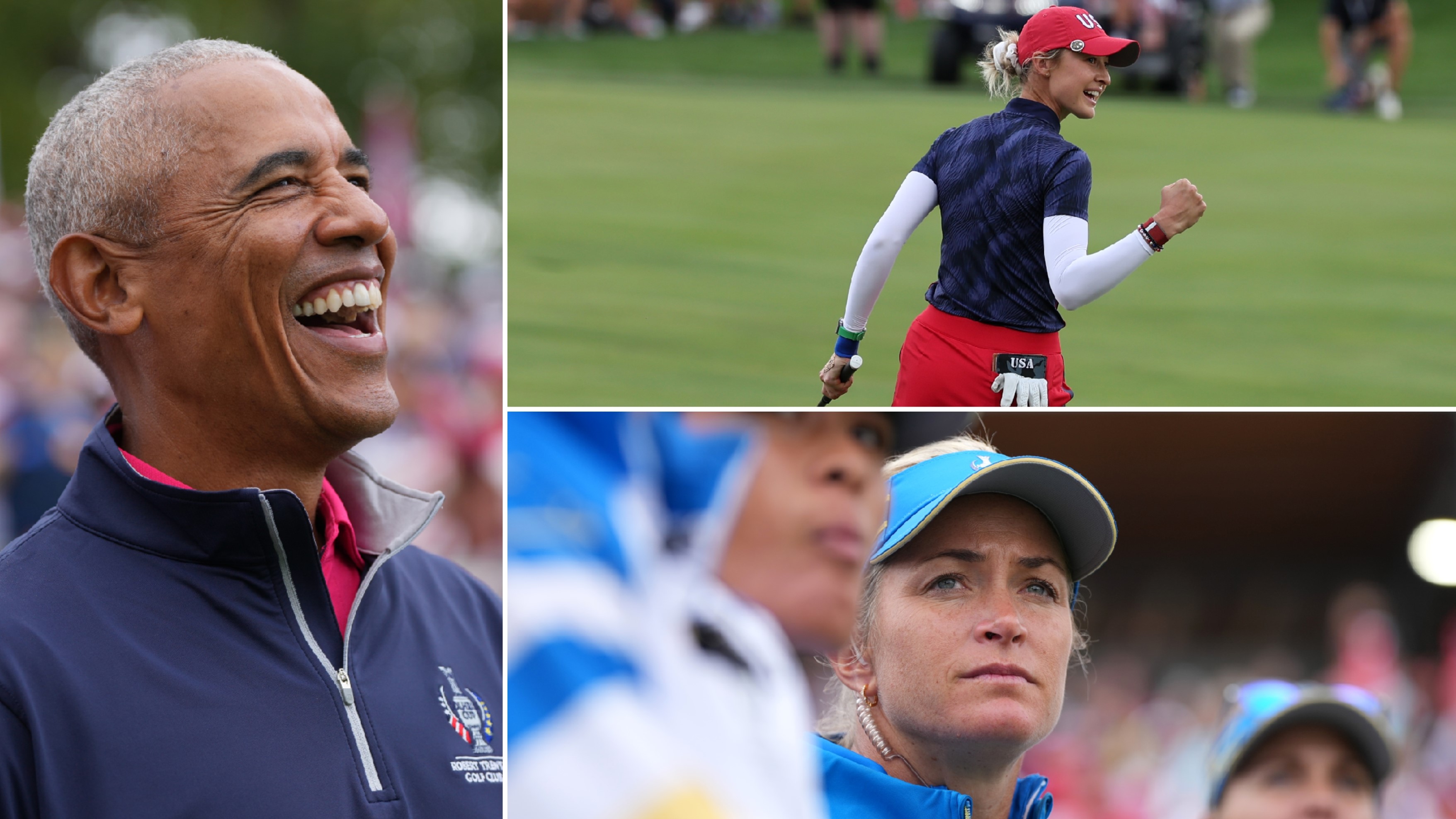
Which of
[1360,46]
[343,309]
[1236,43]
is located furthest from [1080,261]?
[1360,46]

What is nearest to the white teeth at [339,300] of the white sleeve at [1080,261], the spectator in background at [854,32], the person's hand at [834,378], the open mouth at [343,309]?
the open mouth at [343,309]

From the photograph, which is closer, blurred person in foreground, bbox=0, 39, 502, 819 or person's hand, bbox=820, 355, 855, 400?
blurred person in foreground, bbox=0, 39, 502, 819

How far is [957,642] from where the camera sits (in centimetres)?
191

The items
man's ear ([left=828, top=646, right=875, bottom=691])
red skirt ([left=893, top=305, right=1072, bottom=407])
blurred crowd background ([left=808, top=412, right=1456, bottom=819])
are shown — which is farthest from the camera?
red skirt ([left=893, top=305, right=1072, bottom=407])

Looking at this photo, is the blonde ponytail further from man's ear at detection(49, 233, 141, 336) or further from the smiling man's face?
man's ear at detection(49, 233, 141, 336)

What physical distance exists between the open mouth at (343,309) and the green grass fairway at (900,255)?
125cm

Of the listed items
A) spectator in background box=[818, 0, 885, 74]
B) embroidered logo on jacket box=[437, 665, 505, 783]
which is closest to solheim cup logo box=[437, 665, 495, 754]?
embroidered logo on jacket box=[437, 665, 505, 783]

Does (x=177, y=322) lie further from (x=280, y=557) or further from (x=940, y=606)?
(x=940, y=606)

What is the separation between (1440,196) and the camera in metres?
8.66

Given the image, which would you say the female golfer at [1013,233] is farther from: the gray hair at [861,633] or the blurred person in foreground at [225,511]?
the blurred person in foreground at [225,511]

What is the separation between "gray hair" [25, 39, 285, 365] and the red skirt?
3.82 ft

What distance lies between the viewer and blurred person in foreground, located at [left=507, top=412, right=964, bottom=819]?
159cm

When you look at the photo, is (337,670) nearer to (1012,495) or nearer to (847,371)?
(1012,495)

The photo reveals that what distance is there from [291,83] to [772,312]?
3.64 m
